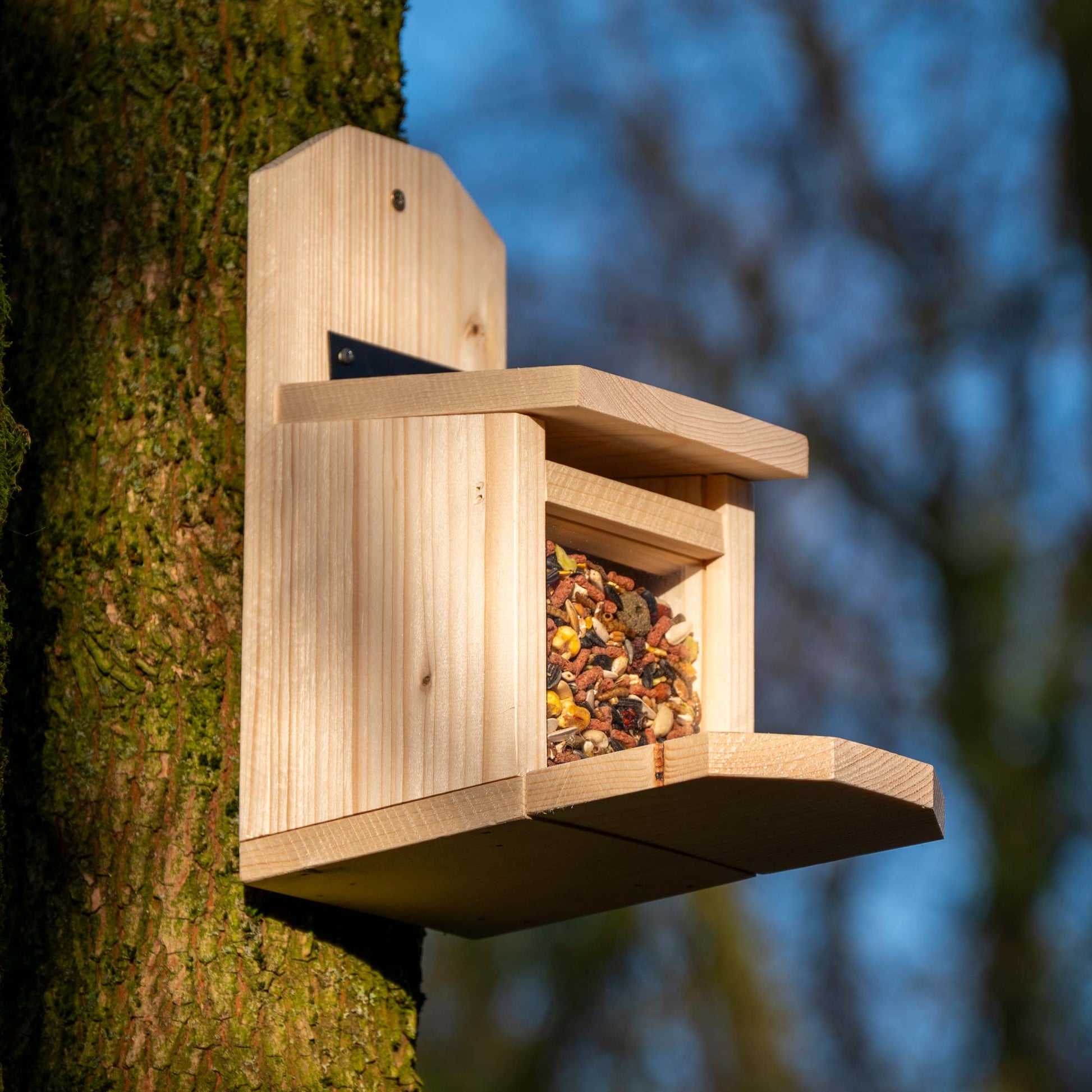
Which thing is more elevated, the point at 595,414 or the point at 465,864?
the point at 595,414

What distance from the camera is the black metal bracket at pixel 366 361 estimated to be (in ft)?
6.64

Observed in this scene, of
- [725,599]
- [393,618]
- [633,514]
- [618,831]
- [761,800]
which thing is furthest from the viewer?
[725,599]

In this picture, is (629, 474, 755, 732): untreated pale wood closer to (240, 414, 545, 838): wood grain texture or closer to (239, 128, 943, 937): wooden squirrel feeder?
(239, 128, 943, 937): wooden squirrel feeder

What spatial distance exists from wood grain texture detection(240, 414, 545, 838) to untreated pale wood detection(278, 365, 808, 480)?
0.02 metres

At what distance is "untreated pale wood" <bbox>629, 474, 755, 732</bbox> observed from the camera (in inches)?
78.4

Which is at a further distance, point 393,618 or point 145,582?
point 145,582

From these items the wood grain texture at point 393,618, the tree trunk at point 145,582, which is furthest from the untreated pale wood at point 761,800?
the tree trunk at point 145,582

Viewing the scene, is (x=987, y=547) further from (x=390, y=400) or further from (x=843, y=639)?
(x=390, y=400)

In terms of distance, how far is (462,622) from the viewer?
68.4 inches

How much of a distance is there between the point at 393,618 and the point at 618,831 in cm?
35

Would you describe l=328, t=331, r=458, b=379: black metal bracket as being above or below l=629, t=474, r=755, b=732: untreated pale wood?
above

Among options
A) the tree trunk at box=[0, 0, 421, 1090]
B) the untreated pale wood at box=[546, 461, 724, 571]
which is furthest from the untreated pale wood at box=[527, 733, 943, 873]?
the tree trunk at box=[0, 0, 421, 1090]

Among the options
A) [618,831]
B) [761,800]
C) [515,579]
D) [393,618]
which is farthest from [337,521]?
[761,800]

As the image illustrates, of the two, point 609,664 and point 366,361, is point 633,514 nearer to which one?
point 609,664
